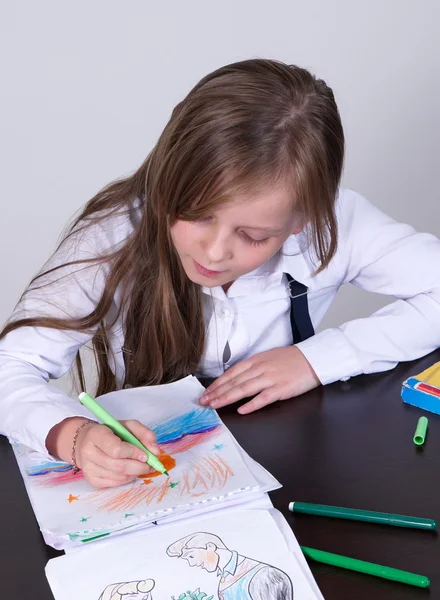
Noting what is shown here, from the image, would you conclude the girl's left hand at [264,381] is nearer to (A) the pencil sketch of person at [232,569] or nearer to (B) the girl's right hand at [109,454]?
(B) the girl's right hand at [109,454]

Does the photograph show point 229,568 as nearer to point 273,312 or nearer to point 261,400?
point 261,400

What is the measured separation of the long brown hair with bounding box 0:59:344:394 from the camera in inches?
39.7

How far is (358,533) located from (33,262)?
1.61 metres

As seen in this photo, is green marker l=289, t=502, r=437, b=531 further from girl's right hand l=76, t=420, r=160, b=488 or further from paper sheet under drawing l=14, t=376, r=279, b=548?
girl's right hand l=76, t=420, r=160, b=488

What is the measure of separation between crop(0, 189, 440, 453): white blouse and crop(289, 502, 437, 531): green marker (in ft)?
0.96

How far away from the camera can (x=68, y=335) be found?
115 centimetres

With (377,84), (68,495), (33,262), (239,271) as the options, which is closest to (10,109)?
(33,262)

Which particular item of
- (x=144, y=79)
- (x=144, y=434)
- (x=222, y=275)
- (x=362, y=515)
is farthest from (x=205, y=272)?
(x=144, y=79)

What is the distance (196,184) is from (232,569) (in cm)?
45

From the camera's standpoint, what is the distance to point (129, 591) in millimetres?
759

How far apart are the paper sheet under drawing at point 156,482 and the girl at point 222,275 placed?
0.02 meters

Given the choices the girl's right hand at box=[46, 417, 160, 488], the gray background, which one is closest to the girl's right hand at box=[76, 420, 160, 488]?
the girl's right hand at box=[46, 417, 160, 488]

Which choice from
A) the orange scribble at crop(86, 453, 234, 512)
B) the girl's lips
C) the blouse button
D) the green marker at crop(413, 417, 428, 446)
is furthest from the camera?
the blouse button

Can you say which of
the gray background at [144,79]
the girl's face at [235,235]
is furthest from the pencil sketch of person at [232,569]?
the gray background at [144,79]
